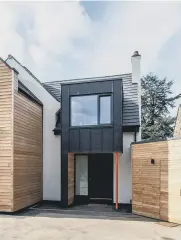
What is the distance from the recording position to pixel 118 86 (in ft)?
31.5

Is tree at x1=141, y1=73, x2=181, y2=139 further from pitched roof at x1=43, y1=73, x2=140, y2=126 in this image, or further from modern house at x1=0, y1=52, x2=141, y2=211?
modern house at x1=0, y1=52, x2=141, y2=211

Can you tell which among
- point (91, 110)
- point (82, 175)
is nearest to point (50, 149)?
point (82, 175)

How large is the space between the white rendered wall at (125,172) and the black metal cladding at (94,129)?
1.16m

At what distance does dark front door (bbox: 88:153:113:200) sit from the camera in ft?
36.2

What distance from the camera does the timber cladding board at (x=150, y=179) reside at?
797 centimetres

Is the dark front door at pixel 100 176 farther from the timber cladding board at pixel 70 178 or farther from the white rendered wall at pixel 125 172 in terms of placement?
the timber cladding board at pixel 70 178

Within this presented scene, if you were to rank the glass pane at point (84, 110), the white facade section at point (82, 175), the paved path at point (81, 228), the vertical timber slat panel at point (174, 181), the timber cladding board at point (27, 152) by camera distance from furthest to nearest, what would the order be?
the white facade section at point (82, 175), the glass pane at point (84, 110), the timber cladding board at point (27, 152), the vertical timber slat panel at point (174, 181), the paved path at point (81, 228)

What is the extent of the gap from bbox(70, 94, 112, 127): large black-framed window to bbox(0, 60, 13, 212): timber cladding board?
2665 mm

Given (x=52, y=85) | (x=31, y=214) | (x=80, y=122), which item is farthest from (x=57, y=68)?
(x=31, y=214)

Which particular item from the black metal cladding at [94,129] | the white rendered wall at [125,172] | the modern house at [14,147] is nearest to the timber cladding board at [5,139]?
the modern house at [14,147]

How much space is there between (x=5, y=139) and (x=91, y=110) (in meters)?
3.68

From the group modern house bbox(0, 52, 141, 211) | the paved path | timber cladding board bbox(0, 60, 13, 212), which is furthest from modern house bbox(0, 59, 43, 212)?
the paved path

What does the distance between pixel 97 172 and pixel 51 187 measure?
239 centimetres

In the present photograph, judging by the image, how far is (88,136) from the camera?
9727mm
